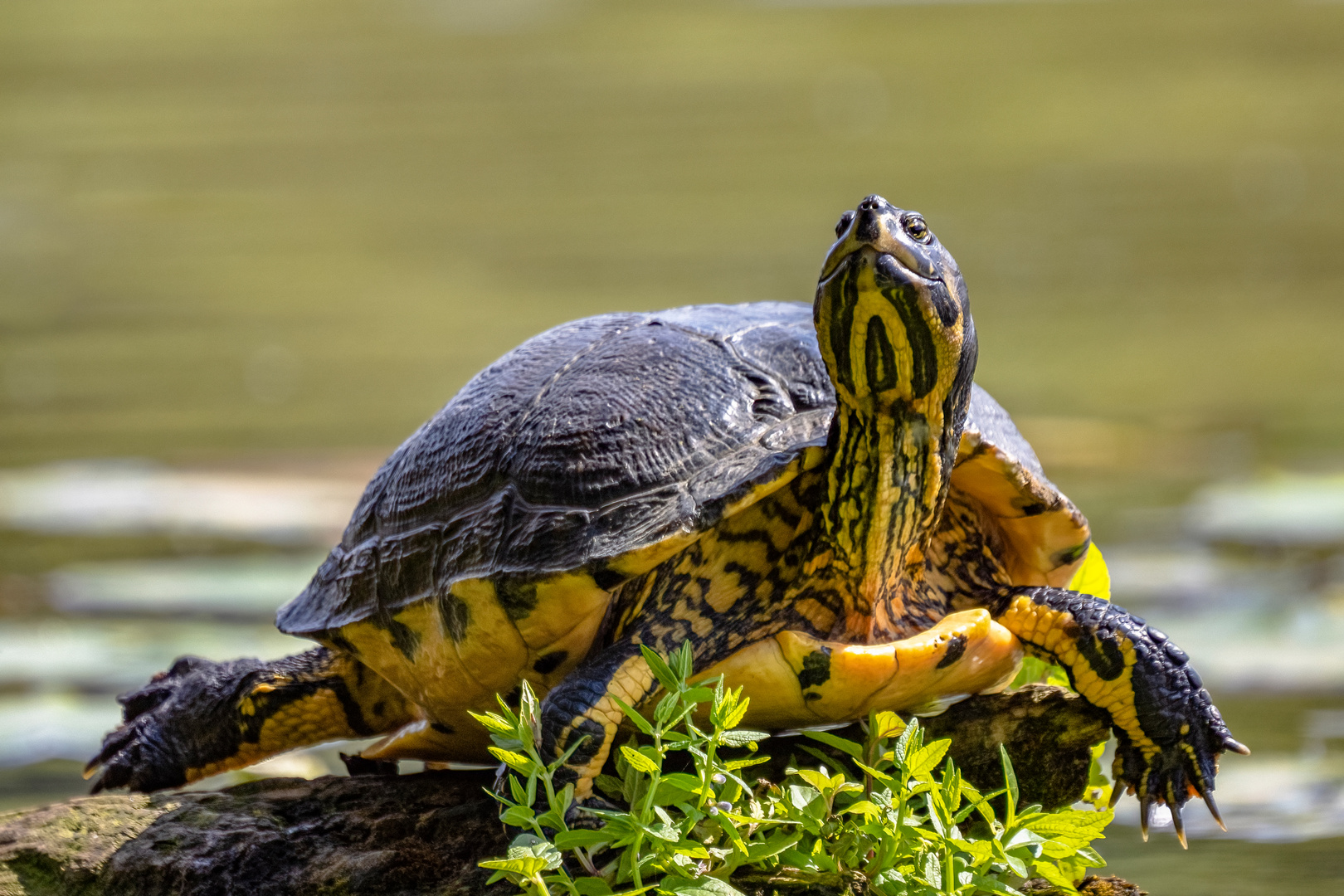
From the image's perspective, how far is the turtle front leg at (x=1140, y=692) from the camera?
7.26ft

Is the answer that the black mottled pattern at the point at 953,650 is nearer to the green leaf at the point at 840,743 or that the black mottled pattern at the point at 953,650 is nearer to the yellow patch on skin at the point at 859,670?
the yellow patch on skin at the point at 859,670

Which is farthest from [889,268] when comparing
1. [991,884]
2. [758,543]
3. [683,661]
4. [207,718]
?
[207,718]

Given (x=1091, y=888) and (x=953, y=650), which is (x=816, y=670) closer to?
(x=953, y=650)

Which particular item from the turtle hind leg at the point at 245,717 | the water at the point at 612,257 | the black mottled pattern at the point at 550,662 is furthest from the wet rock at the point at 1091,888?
the turtle hind leg at the point at 245,717

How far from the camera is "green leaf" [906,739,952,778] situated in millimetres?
1887

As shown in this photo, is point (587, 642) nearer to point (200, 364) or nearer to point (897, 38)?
point (200, 364)

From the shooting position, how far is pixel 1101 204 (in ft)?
35.6

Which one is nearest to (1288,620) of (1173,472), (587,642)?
(1173,472)

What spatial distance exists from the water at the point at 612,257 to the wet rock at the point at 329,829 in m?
0.45

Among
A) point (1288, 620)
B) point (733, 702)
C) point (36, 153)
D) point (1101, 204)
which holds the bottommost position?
point (733, 702)

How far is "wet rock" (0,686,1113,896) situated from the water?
447 millimetres

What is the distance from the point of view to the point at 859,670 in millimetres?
2137

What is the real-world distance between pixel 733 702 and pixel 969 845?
0.32m

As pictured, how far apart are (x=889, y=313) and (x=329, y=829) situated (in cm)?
107
